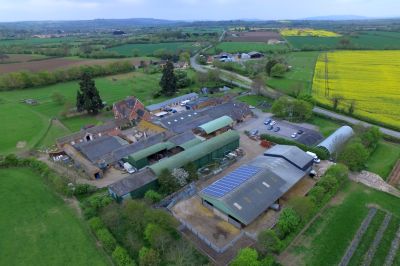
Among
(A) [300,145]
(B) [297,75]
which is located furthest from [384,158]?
(B) [297,75]

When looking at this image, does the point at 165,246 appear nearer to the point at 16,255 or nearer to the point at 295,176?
the point at 16,255

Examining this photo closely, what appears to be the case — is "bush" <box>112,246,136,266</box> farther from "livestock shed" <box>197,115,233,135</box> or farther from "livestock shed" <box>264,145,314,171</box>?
"livestock shed" <box>197,115,233,135</box>

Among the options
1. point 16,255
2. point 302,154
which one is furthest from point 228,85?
point 16,255

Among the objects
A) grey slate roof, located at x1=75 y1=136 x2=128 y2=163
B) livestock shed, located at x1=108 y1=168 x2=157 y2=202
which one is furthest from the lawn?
grey slate roof, located at x1=75 y1=136 x2=128 y2=163

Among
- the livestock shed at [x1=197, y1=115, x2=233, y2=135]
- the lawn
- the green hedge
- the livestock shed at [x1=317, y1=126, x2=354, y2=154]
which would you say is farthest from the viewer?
the livestock shed at [x1=197, y1=115, x2=233, y2=135]

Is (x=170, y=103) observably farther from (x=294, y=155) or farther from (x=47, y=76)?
(x=47, y=76)

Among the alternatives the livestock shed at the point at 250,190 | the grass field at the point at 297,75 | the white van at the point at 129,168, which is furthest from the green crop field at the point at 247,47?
the livestock shed at the point at 250,190
